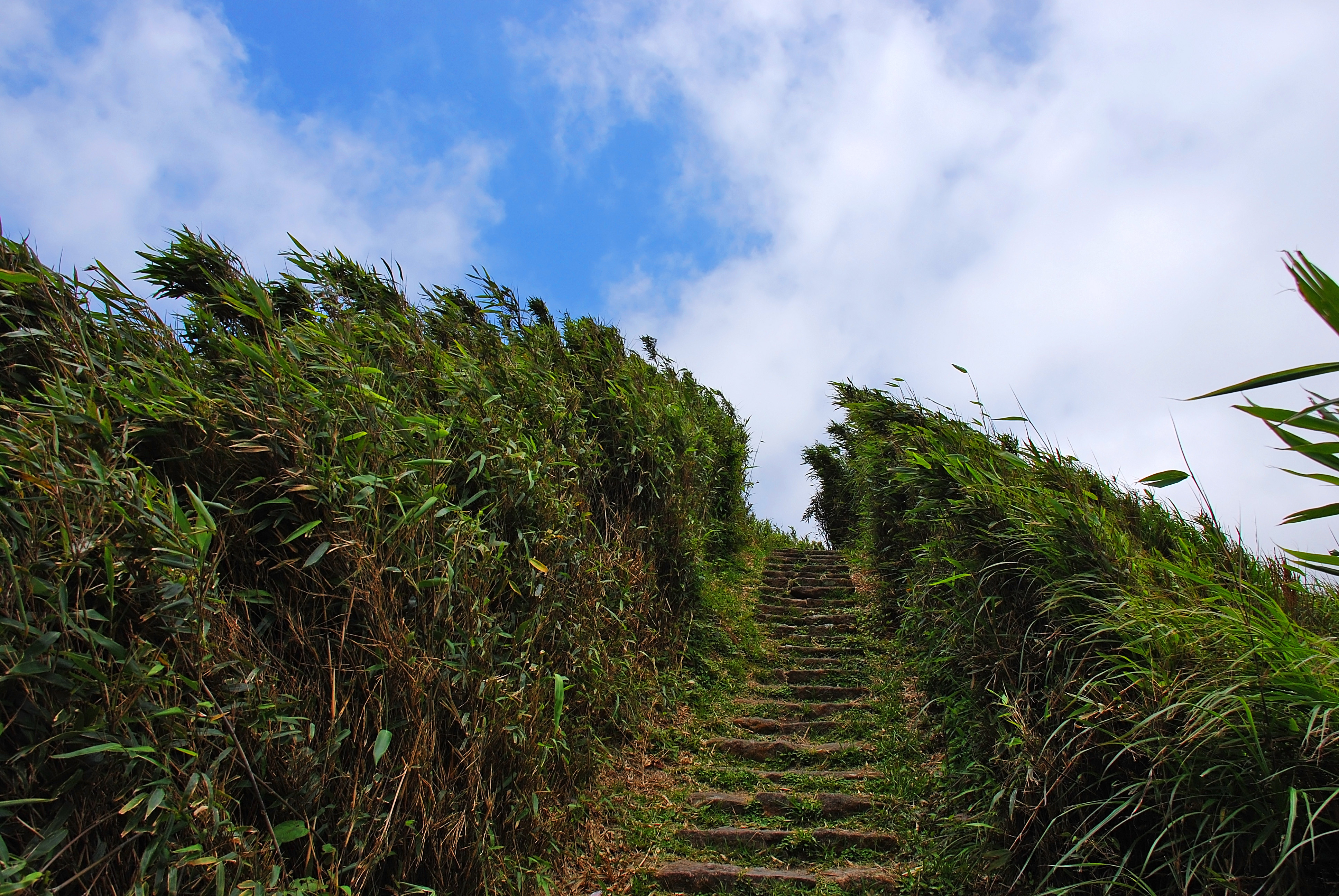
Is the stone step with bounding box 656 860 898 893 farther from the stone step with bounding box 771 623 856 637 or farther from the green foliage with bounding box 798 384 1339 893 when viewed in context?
the stone step with bounding box 771 623 856 637

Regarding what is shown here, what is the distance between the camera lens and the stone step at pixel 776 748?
203 inches

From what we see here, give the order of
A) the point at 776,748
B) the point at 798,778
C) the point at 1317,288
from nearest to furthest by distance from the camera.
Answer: the point at 1317,288
the point at 798,778
the point at 776,748

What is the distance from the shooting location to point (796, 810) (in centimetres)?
445

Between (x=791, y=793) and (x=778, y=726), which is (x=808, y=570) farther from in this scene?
(x=791, y=793)

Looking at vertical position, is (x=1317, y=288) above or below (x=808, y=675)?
above

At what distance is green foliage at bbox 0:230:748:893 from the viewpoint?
6.32 ft

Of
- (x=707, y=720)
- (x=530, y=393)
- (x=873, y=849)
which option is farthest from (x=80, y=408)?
(x=707, y=720)

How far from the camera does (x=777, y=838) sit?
417cm

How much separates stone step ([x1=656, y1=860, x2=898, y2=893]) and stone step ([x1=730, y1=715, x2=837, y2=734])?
1637 millimetres

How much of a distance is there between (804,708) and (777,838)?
5.71 ft

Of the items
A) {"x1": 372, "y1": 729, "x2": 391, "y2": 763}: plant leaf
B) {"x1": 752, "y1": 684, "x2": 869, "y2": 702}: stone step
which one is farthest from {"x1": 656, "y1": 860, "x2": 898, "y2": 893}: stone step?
{"x1": 752, "y1": 684, "x2": 869, "y2": 702}: stone step

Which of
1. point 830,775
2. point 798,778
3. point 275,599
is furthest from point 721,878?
point 275,599

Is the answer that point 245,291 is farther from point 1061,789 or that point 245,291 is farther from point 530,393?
point 1061,789

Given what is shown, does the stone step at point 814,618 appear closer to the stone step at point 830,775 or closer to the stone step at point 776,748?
the stone step at point 776,748
